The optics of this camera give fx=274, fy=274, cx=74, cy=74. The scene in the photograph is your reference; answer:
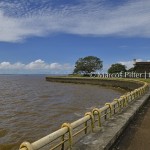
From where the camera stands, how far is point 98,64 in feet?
366

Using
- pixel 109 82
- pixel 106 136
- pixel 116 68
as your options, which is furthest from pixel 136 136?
pixel 116 68

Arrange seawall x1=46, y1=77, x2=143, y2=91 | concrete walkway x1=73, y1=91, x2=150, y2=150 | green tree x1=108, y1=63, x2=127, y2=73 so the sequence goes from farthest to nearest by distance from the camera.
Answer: green tree x1=108, y1=63, x2=127, y2=73, seawall x1=46, y1=77, x2=143, y2=91, concrete walkway x1=73, y1=91, x2=150, y2=150

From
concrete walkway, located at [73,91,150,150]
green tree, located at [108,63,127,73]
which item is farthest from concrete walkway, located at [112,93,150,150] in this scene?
green tree, located at [108,63,127,73]

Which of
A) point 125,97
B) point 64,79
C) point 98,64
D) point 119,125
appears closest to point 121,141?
point 119,125

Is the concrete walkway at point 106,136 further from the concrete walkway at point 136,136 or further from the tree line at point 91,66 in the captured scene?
the tree line at point 91,66

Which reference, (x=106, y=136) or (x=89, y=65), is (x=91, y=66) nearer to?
(x=89, y=65)

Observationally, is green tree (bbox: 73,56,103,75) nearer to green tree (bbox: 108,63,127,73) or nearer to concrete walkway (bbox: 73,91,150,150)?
green tree (bbox: 108,63,127,73)

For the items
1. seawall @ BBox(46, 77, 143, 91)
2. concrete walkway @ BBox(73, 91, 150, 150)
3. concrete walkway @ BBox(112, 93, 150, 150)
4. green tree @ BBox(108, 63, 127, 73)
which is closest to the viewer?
concrete walkway @ BBox(73, 91, 150, 150)

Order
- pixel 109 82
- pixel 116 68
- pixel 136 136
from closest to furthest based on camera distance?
pixel 136 136 → pixel 109 82 → pixel 116 68

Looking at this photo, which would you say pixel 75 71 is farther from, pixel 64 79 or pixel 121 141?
pixel 121 141

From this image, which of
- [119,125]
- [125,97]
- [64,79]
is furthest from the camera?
[64,79]

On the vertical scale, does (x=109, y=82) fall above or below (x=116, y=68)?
below

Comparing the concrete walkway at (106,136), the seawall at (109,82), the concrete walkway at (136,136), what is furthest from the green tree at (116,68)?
the concrete walkway at (106,136)

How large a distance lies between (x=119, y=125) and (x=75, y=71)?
105m
